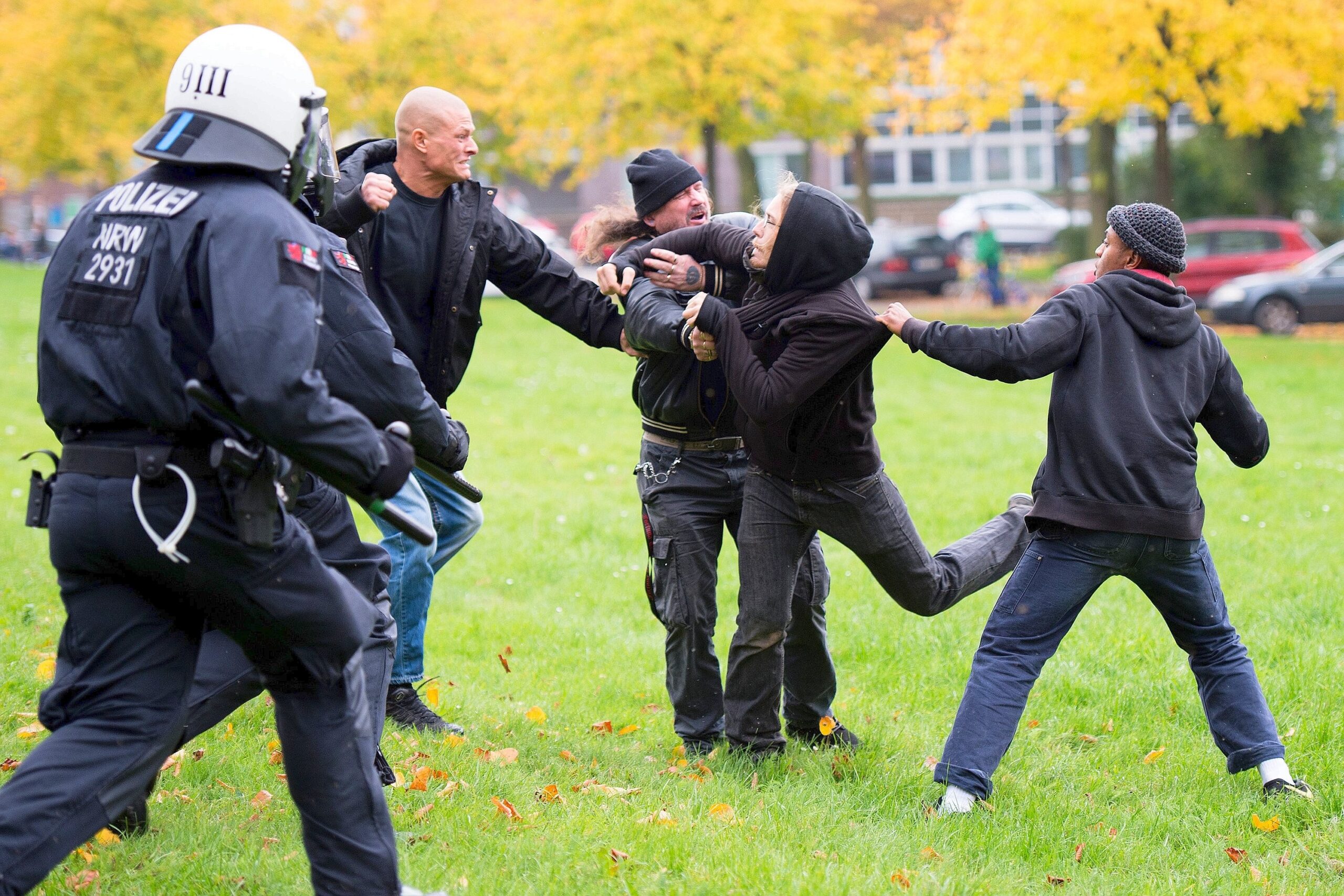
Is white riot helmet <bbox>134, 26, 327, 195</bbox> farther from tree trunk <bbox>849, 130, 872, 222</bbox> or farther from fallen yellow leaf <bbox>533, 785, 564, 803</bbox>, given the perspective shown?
tree trunk <bbox>849, 130, 872, 222</bbox>

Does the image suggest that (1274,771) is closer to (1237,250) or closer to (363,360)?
(363,360)

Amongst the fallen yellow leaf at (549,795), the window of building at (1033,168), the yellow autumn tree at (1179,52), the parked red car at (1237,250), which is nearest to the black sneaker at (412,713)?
the fallen yellow leaf at (549,795)

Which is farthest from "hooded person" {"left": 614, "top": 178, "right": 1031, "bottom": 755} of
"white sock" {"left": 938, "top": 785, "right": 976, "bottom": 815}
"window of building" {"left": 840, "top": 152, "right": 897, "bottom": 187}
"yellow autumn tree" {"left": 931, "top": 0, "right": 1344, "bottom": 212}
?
"window of building" {"left": 840, "top": 152, "right": 897, "bottom": 187}

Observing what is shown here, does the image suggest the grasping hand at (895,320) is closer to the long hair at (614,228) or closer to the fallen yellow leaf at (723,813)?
the long hair at (614,228)

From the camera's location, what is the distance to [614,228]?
17.1ft

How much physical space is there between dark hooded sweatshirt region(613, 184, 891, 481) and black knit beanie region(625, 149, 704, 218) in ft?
1.57

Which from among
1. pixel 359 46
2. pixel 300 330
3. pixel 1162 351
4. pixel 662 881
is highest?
pixel 359 46

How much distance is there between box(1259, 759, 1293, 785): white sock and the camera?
444cm

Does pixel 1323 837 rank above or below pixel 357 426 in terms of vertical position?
below

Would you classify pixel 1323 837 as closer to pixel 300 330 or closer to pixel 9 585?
pixel 300 330

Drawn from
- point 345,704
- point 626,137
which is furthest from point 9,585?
point 626,137

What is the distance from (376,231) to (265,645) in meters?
2.19

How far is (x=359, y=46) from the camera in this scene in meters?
28.0

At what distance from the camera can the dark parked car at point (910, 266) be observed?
2653 centimetres
